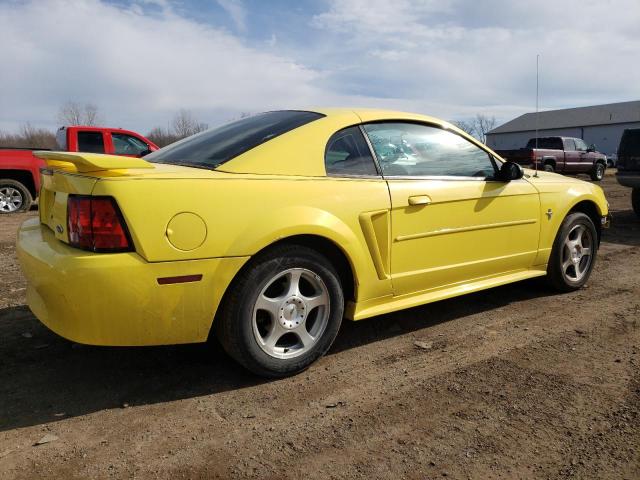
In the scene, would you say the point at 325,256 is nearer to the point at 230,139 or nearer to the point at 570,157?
the point at 230,139

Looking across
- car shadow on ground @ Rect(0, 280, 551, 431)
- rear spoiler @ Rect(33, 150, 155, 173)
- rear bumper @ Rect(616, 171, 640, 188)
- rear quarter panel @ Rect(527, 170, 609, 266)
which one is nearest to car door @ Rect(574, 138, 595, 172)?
rear bumper @ Rect(616, 171, 640, 188)

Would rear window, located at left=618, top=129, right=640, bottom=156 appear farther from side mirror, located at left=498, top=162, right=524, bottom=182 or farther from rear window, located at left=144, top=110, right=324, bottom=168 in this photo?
rear window, located at left=144, top=110, right=324, bottom=168

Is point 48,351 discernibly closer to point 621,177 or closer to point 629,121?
point 621,177

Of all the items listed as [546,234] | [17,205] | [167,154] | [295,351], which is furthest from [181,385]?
[17,205]

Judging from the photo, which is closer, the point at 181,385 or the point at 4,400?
the point at 4,400

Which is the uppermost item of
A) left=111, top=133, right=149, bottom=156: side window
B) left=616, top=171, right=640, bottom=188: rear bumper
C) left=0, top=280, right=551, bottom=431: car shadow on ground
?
left=111, top=133, right=149, bottom=156: side window

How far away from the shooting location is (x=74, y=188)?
2.47m

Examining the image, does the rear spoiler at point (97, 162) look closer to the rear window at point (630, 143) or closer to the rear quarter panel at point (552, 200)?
the rear quarter panel at point (552, 200)

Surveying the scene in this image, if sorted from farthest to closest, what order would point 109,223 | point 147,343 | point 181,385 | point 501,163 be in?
point 501,163 < point 181,385 < point 147,343 < point 109,223

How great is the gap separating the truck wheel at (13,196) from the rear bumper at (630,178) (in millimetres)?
11257

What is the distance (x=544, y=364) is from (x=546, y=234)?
1454 millimetres

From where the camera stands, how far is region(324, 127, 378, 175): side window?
3.07 metres

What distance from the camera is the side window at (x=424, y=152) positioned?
3.33 metres

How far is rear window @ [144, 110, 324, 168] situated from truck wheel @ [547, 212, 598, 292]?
244 cm
